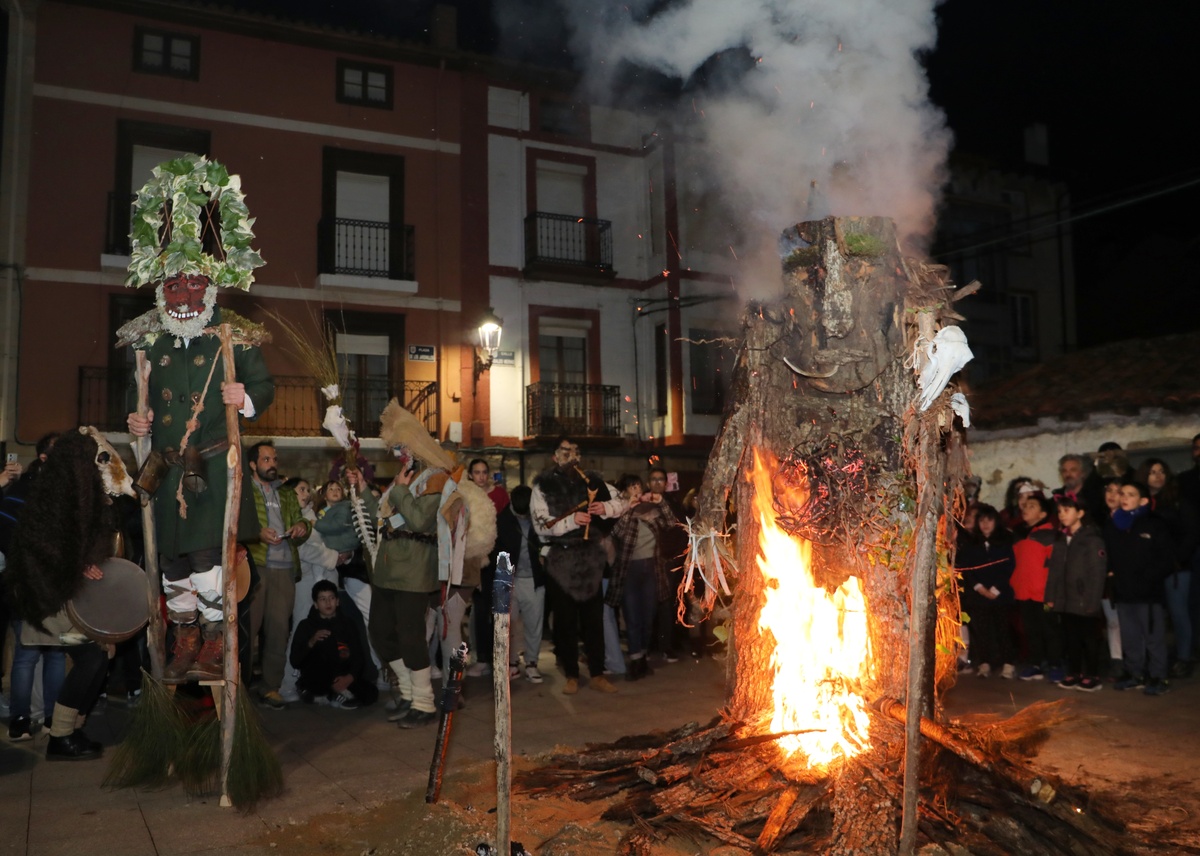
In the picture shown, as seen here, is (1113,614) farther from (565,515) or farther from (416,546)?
(416,546)

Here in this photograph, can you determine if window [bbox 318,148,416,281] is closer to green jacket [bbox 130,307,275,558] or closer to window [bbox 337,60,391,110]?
window [bbox 337,60,391,110]

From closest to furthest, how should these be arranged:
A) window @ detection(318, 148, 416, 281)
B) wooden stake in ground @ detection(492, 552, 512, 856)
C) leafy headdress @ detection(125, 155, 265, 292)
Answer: wooden stake in ground @ detection(492, 552, 512, 856), leafy headdress @ detection(125, 155, 265, 292), window @ detection(318, 148, 416, 281)

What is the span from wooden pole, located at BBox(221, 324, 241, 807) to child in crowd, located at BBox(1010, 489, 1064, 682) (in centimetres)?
750

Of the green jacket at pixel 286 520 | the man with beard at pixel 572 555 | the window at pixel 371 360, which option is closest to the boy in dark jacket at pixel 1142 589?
the man with beard at pixel 572 555

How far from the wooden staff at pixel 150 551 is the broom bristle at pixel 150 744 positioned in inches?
5.1

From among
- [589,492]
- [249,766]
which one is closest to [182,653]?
[249,766]

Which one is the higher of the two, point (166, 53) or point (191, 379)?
point (166, 53)

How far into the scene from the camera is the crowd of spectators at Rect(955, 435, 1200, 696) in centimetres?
877

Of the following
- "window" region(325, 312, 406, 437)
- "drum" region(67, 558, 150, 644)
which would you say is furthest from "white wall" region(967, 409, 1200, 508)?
"window" region(325, 312, 406, 437)

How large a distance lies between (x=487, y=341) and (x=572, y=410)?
2.75m

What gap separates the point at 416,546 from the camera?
25.0 feet

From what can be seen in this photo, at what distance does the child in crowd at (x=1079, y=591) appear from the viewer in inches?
352

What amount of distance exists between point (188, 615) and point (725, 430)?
10.9 feet

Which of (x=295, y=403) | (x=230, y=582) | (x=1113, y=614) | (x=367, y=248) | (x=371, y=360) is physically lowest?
(x=1113, y=614)
